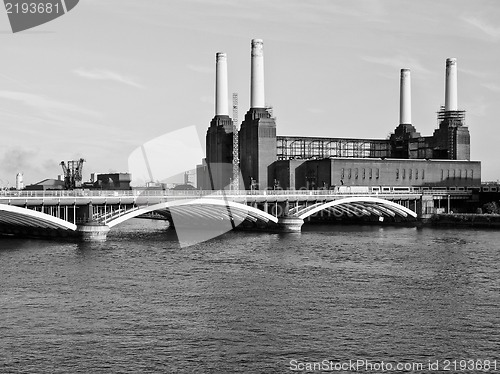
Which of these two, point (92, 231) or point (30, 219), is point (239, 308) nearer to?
point (92, 231)

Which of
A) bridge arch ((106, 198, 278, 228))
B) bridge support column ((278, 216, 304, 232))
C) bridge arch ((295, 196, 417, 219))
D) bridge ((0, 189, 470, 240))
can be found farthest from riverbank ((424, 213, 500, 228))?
bridge arch ((106, 198, 278, 228))

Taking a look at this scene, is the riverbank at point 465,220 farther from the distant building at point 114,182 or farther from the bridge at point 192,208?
the distant building at point 114,182

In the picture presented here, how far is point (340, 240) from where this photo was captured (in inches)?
2869

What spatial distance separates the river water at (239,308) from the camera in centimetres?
2711

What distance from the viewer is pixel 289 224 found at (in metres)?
81.4

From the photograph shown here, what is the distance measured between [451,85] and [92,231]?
74.4 m

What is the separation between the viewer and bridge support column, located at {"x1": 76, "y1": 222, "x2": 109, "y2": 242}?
64.6 meters

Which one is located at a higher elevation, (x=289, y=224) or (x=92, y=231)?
(x=289, y=224)

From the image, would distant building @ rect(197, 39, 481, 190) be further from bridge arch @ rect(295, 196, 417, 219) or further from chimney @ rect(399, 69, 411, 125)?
bridge arch @ rect(295, 196, 417, 219)

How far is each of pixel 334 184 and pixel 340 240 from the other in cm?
3933

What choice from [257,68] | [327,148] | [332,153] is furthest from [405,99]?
[257,68]

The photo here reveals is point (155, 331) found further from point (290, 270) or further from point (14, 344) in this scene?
point (290, 270)

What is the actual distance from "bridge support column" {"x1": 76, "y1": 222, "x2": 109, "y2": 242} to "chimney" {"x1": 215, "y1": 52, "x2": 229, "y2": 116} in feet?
182

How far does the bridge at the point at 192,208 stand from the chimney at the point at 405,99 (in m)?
26.2
